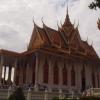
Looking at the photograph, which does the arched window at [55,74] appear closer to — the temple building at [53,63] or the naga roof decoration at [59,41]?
Answer: the temple building at [53,63]

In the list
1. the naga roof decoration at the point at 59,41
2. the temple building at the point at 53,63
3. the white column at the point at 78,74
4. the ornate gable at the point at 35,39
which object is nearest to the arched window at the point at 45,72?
the temple building at the point at 53,63

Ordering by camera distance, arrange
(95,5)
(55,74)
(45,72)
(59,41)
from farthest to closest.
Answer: (59,41), (55,74), (45,72), (95,5)

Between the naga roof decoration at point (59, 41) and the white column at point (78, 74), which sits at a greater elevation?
the naga roof decoration at point (59, 41)

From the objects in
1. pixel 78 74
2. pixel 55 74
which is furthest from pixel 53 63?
pixel 78 74

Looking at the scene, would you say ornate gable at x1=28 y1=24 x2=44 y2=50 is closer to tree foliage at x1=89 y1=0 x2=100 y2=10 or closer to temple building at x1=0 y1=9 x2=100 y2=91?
temple building at x1=0 y1=9 x2=100 y2=91

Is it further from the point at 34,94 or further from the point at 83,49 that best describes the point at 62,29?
the point at 34,94

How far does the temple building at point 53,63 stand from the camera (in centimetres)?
2773

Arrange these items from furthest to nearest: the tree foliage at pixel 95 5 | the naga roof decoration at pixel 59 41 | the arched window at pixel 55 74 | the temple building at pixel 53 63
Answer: the naga roof decoration at pixel 59 41
the arched window at pixel 55 74
the temple building at pixel 53 63
the tree foliage at pixel 95 5

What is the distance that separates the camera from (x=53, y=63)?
96.3ft

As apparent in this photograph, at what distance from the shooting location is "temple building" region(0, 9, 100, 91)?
27.7 meters

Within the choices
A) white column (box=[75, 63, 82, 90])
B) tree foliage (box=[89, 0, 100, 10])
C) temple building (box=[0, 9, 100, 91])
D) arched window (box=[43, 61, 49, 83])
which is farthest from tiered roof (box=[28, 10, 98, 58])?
tree foliage (box=[89, 0, 100, 10])

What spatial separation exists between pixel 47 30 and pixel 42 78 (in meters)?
7.20

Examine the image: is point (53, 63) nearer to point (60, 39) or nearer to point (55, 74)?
point (55, 74)

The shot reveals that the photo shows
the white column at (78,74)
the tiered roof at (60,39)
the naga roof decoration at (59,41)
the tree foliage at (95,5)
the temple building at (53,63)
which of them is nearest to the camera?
the tree foliage at (95,5)
